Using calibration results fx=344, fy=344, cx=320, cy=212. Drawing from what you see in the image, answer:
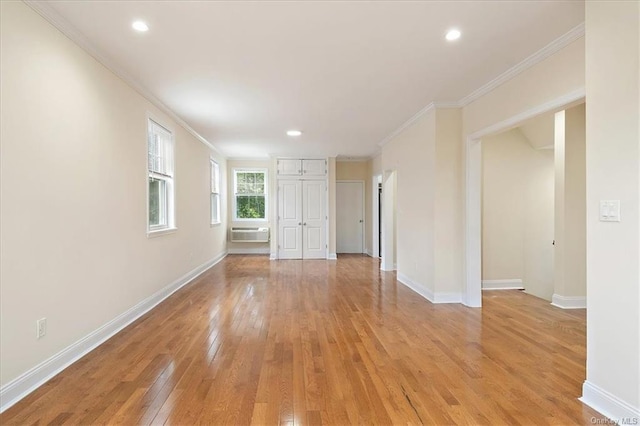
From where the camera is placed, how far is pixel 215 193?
802cm

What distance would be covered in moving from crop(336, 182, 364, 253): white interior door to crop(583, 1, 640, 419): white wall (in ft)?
24.5

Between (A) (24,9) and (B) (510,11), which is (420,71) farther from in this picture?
(A) (24,9)

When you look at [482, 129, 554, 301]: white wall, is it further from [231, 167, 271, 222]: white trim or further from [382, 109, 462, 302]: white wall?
[231, 167, 271, 222]: white trim

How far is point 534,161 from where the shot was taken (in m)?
5.24

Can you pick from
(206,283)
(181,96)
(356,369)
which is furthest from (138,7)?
(206,283)

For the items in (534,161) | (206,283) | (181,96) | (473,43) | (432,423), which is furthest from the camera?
(206,283)

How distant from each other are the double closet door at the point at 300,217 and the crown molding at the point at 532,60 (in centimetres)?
487

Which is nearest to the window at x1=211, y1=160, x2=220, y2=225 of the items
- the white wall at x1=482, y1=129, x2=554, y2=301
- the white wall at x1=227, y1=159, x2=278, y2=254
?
the white wall at x1=227, y1=159, x2=278, y2=254

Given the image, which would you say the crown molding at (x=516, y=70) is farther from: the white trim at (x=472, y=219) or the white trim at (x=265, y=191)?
the white trim at (x=265, y=191)

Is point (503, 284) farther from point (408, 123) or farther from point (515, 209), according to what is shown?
point (408, 123)

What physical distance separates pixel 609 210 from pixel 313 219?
22.5ft

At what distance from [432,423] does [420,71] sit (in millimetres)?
2972

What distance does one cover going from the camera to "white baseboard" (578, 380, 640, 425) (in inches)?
70.7

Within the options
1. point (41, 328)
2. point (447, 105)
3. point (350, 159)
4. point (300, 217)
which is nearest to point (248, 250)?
point (300, 217)
